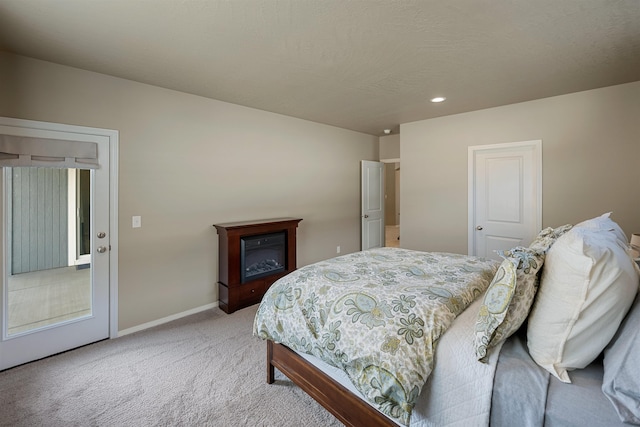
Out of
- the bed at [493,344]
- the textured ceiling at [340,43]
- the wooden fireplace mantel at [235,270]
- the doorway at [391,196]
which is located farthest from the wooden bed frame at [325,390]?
the doorway at [391,196]

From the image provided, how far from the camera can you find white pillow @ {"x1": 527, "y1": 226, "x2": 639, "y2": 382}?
1.07 m

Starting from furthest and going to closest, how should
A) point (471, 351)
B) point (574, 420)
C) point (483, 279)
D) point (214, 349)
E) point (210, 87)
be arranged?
point (210, 87), point (214, 349), point (483, 279), point (471, 351), point (574, 420)

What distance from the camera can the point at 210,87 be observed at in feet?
10.3

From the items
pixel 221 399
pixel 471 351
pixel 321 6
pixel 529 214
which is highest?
pixel 321 6

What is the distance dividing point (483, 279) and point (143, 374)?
104 inches

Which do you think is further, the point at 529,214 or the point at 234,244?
the point at 529,214

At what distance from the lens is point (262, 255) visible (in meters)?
3.82

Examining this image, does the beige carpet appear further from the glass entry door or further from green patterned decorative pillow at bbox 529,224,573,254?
green patterned decorative pillow at bbox 529,224,573,254

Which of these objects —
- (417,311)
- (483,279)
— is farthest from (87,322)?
(483,279)

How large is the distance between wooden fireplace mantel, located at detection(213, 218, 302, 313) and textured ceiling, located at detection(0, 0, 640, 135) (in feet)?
5.11

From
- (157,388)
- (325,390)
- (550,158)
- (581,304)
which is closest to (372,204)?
(550,158)

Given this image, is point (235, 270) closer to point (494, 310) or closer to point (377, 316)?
point (377, 316)

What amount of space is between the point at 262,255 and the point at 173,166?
1.50 metres

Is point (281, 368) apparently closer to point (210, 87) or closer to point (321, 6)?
point (321, 6)
